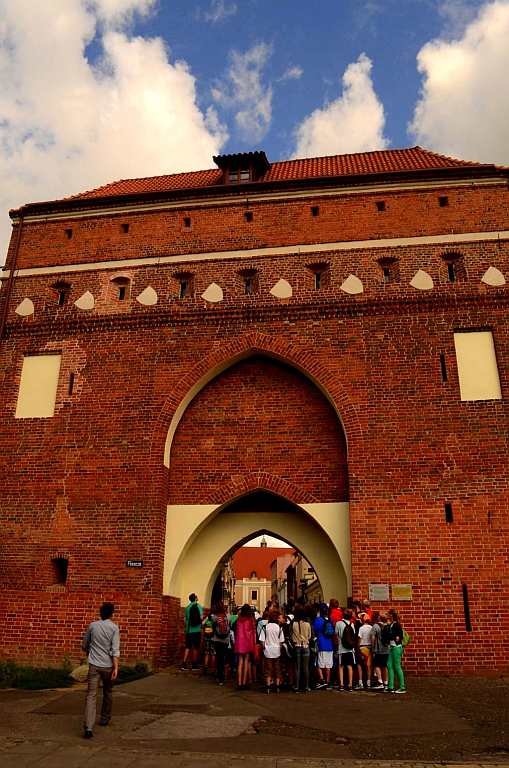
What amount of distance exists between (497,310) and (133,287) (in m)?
7.78

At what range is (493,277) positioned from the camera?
12.8 m

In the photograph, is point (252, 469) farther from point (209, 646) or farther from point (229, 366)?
point (209, 646)

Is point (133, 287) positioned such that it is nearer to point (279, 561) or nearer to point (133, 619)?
point (133, 619)

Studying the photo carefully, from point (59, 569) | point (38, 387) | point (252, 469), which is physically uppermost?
point (38, 387)

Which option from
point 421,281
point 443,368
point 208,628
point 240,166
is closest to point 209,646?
point 208,628

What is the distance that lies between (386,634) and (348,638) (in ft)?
1.87

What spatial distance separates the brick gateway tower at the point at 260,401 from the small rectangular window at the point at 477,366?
0.12 feet

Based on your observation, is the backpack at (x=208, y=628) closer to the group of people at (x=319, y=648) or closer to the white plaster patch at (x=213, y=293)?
the group of people at (x=319, y=648)

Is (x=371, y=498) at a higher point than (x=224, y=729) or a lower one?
higher

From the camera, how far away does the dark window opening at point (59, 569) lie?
1195cm

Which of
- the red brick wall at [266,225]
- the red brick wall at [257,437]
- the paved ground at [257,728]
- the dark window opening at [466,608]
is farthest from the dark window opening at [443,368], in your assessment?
the paved ground at [257,728]

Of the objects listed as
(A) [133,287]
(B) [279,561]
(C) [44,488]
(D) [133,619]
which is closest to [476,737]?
(D) [133,619]

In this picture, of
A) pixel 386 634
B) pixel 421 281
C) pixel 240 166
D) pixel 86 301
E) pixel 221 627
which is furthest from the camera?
pixel 240 166

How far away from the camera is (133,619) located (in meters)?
11.3
